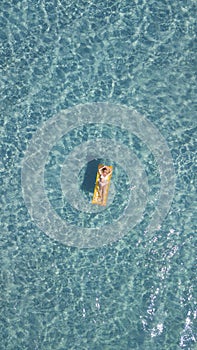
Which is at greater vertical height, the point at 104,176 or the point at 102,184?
the point at 104,176

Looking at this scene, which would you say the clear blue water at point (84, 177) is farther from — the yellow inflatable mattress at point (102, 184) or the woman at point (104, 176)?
the woman at point (104, 176)

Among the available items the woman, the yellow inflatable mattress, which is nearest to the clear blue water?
the yellow inflatable mattress

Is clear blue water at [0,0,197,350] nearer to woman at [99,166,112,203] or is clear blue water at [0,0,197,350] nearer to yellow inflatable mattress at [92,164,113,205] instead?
yellow inflatable mattress at [92,164,113,205]

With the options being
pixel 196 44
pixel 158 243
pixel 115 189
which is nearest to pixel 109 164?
pixel 115 189

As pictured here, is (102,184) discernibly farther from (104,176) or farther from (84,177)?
(84,177)

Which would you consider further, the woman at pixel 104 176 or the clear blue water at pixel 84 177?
the clear blue water at pixel 84 177

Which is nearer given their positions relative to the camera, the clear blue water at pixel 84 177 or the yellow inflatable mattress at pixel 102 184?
the yellow inflatable mattress at pixel 102 184

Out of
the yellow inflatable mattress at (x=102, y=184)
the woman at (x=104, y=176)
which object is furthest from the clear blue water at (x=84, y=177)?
the woman at (x=104, y=176)

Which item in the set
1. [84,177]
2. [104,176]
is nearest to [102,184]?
[104,176]

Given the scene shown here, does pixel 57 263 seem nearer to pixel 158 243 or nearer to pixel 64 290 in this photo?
pixel 64 290

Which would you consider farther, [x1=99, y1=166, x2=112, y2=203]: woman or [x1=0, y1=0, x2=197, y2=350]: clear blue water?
[x1=0, y1=0, x2=197, y2=350]: clear blue water
